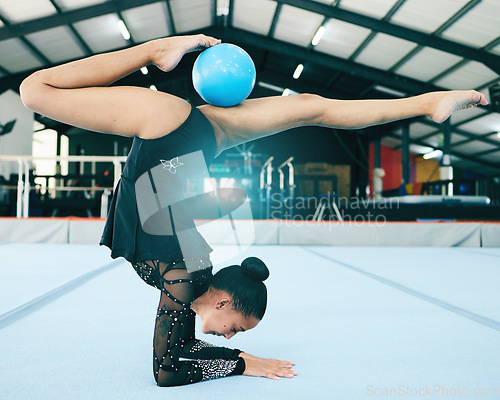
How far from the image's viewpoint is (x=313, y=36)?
27.9ft

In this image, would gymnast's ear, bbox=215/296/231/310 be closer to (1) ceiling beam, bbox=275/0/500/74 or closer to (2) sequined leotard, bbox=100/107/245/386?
(2) sequined leotard, bbox=100/107/245/386

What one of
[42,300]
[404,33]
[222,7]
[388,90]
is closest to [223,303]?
[42,300]

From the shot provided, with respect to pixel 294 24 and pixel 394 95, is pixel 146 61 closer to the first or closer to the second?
pixel 294 24

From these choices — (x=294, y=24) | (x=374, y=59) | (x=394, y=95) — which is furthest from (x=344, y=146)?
(x=294, y=24)

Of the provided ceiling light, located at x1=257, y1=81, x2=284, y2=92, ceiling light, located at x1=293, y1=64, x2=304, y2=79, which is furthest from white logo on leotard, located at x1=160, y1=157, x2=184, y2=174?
ceiling light, located at x1=257, y1=81, x2=284, y2=92

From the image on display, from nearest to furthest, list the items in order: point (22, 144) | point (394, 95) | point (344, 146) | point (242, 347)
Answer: point (242, 347)
point (22, 144)
point (394, 95)
point (344, 146)

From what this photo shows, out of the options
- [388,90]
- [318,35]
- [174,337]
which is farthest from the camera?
[388,90]

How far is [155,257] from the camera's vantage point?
2.88 ft

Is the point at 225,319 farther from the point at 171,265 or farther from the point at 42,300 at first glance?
the point at 42,300

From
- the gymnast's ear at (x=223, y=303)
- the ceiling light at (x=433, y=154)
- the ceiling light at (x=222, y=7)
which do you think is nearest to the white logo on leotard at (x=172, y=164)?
the gymnast's ear at (x=223, y=303)

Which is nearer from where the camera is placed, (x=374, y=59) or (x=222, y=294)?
(x=222, y=294)

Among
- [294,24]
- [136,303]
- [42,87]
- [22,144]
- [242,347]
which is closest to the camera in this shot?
[42,87]

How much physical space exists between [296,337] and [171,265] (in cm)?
53

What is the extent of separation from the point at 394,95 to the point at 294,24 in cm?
355
